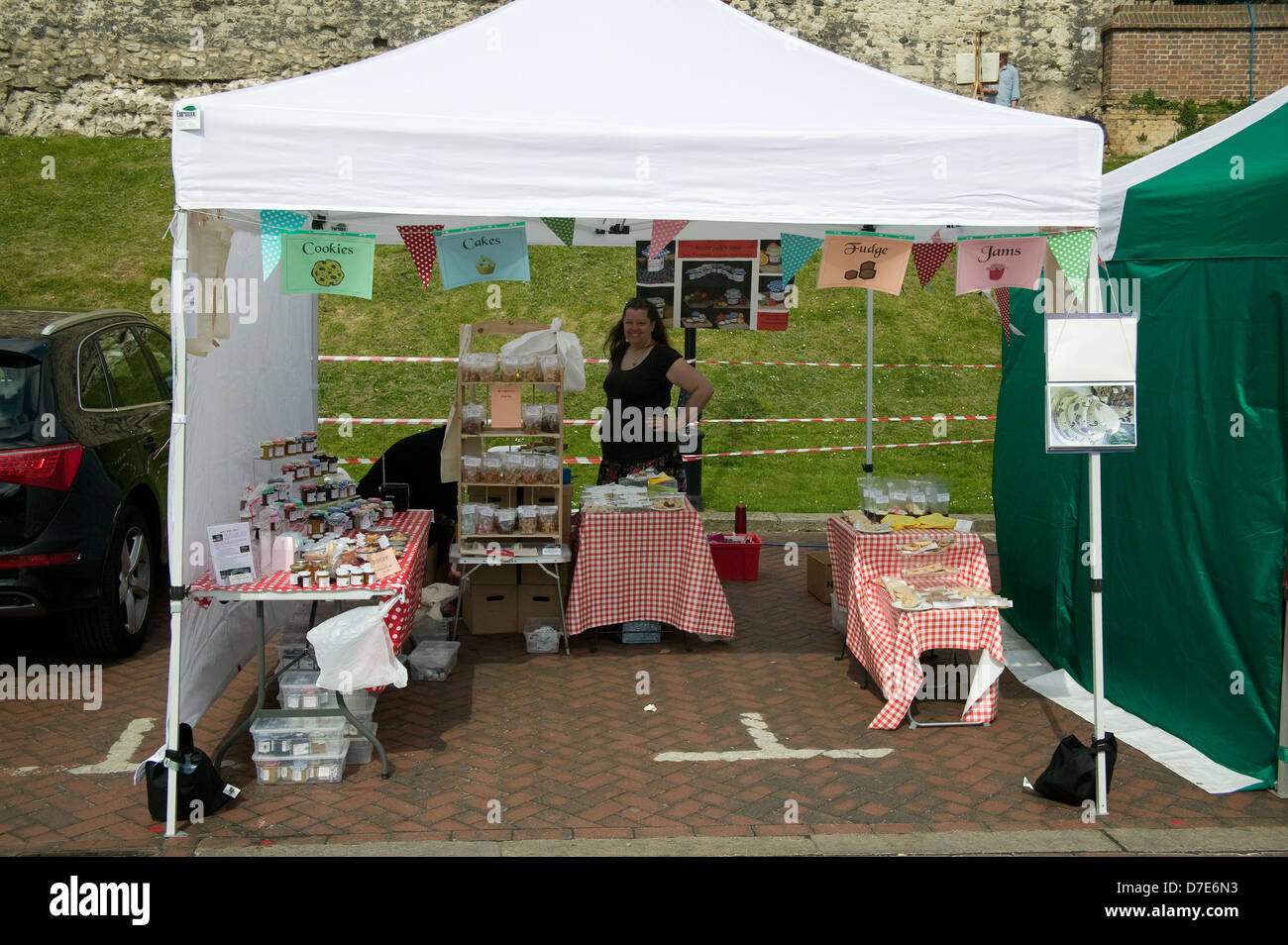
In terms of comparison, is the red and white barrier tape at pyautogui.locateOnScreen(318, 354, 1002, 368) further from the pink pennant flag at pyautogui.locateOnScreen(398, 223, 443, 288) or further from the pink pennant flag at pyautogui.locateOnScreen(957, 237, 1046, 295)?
the pink pennant flag at pyautogui.locateOnScreen(957, 237, 1046, 295)

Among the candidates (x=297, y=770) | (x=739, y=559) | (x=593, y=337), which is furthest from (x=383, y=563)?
(x=593, y=337)

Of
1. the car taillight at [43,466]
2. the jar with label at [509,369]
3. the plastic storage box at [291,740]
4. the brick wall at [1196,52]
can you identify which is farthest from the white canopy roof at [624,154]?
the brick wall at [1196,52]

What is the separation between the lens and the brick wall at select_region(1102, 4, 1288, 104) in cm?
2047

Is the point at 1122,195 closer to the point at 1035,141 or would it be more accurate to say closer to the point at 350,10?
the point at 1035,141

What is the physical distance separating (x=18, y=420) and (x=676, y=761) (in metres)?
3.77

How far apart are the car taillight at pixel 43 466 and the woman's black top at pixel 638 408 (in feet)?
10.2

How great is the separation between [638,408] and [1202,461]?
3.35m

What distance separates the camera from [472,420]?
628cm

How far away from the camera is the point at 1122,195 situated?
17.3 feet

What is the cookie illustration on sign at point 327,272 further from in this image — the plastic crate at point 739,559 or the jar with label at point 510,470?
the plastic crate at point 739,559

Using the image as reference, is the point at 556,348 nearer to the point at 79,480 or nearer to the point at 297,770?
the point at 79,480

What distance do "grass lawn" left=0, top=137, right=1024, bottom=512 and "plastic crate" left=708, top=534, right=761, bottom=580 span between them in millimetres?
2247

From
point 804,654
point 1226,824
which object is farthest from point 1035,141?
point 804,654

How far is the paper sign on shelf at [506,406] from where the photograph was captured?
6.16 metres
